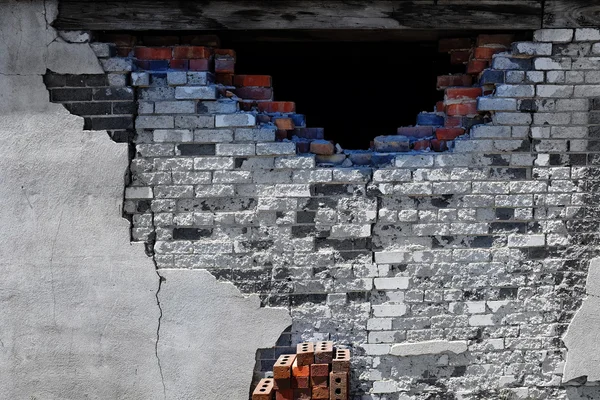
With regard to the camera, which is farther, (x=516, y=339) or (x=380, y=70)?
(x=380, y=70)

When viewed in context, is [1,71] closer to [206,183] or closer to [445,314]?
[206,183]

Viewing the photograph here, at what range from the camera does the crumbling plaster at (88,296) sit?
3.14 metres

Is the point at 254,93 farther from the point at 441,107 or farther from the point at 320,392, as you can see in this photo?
the point at 320,392

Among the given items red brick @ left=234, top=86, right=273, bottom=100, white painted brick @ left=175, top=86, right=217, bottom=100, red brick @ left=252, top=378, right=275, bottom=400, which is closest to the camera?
red brick @ left=252, top=378, right=275, bottom=400

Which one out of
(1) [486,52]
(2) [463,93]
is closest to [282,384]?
(2) [463,93]

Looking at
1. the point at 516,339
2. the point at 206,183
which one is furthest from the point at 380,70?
the point at 516,339

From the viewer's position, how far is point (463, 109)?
10.8 ft

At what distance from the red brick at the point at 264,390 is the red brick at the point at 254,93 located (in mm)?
1606

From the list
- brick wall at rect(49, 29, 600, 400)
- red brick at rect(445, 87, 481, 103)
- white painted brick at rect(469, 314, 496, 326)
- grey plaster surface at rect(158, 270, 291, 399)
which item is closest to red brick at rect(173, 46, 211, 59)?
brick wall at rect(49, 29, 600, 400)

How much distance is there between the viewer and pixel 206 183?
3.17 metres

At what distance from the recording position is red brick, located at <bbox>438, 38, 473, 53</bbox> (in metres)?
3.38

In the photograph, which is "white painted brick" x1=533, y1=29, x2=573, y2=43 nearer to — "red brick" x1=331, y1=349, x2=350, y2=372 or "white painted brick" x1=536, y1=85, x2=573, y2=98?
"white painted brick" x1=536, y1=85, x2=573, y2=98

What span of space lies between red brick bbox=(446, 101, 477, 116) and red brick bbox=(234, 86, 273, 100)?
1.06m

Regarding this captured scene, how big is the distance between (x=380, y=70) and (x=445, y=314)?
2139 millimetres
